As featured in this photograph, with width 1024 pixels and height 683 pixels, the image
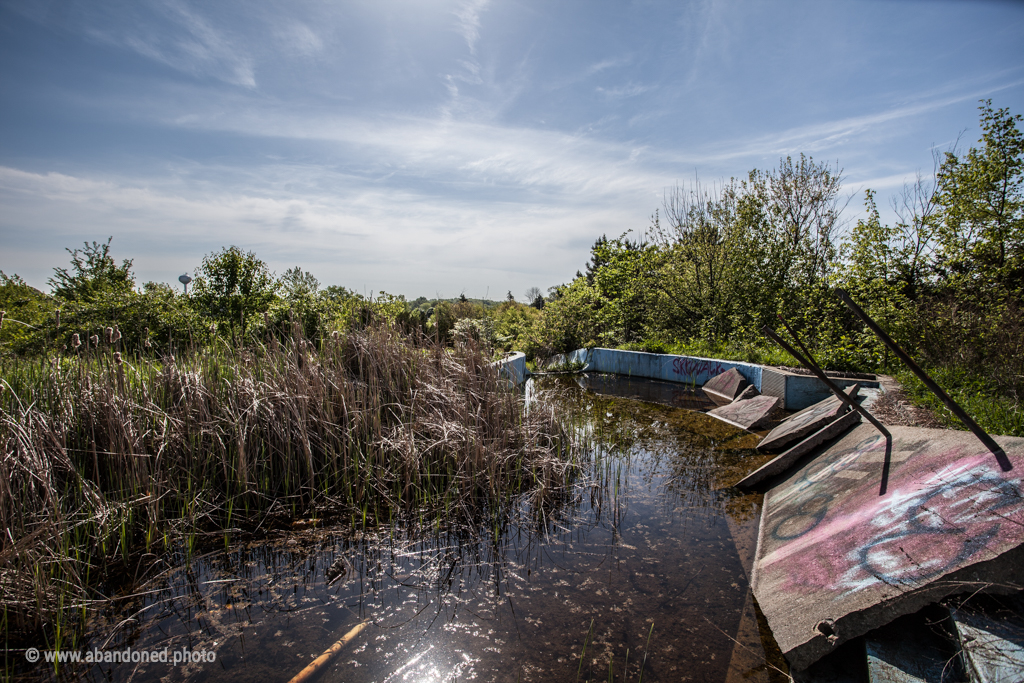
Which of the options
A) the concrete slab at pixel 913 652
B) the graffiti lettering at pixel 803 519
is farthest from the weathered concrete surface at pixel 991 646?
the graffiti lettering at pixel 803 519

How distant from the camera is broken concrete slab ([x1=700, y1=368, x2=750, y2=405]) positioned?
9250 mm

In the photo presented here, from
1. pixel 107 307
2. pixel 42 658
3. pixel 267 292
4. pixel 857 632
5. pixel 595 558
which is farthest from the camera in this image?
pixel 267 292

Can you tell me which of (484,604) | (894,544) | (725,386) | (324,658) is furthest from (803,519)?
(725,386)

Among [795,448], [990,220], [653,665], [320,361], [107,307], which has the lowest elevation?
[653,665]

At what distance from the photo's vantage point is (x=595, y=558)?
3404 millimetres

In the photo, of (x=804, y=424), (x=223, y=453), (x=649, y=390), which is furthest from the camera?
(x=649, y=390)

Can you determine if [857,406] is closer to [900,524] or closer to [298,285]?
[900,524]

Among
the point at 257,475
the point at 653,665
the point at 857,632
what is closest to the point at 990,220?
the point at 857,632

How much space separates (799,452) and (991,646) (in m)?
3.02

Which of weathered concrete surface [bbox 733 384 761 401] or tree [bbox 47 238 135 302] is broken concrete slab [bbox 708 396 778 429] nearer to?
weathered concrete surface [bbox 733 384 761 401]

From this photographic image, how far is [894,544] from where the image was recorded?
7.49ft

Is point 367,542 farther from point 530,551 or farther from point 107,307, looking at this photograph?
point 107,307

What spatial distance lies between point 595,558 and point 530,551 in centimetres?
49

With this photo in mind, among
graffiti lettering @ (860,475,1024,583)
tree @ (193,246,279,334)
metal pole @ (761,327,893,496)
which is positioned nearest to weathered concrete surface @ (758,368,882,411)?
metal pole @ (761,327,893,496)
